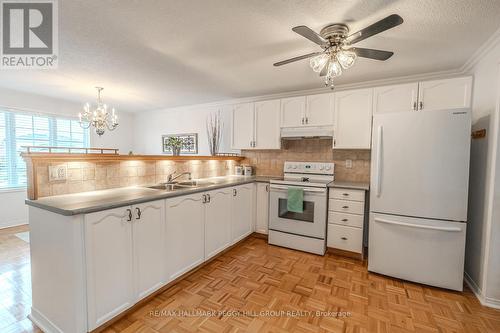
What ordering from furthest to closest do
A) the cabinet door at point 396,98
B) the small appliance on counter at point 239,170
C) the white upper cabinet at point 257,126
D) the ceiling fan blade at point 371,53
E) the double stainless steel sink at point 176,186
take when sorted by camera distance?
1. the small appliance on counter at point 239,170
2. the white upper cabinet at point 257,126
3. the cabinet door at point 396,98
4. the double stainless steel sink at point 176,186
5. the ceiling fan blade at point 371,53

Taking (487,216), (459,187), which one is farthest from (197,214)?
(487,216)

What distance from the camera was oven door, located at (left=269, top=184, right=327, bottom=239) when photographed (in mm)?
2807

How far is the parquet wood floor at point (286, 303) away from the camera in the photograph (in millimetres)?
1667

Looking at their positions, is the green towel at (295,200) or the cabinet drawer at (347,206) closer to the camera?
the cabinet drawer at (347,206)

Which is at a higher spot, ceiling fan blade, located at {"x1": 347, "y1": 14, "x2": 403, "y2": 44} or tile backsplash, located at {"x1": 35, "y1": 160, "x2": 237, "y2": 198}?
ceiling fan blade, located at {"x1": 347, "y1": 14, "x2": 403, "y2": 44}

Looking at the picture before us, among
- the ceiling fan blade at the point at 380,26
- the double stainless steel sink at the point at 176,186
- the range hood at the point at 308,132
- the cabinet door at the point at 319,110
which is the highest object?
the ceiling fan blade at the point at 380,26

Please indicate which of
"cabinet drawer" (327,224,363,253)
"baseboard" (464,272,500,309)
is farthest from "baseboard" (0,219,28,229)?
"baseboard" (464,272,500,309)

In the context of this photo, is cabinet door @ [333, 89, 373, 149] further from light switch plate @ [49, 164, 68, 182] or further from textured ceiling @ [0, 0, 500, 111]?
light switch plate @ [49, 164, 68, 182]

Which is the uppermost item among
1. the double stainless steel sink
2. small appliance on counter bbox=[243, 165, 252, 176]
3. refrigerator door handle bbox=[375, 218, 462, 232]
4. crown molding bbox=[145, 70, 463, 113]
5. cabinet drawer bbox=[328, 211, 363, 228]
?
crown molding bbox=[145, 70, 463, 113]

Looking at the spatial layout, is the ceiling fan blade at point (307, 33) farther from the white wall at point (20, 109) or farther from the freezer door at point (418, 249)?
the white wall at point (20, 109)

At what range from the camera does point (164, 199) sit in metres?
1.95

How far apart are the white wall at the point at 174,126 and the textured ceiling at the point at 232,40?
1.18 m

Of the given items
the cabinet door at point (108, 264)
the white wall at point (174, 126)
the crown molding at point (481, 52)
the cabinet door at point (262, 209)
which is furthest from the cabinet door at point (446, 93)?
the cabinet door at point (108, 264)

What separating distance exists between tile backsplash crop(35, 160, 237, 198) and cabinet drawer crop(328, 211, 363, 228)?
189cm
